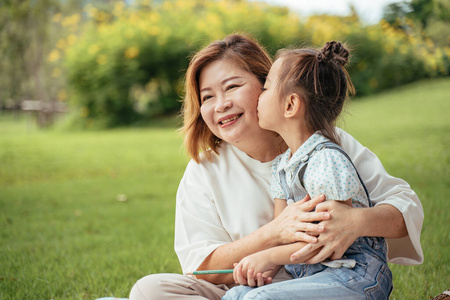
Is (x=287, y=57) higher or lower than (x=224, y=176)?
higher

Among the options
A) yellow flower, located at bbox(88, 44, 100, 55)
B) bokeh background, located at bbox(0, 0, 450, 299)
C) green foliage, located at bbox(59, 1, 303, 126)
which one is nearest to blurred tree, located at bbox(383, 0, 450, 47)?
bokeh background, located at bbox(0, 0, 450, 299)

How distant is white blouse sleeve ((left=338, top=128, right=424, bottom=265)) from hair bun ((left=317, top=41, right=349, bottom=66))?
0.43m

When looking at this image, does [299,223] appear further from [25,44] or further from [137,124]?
[25,44]

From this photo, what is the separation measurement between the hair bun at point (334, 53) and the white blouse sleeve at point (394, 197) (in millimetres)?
427

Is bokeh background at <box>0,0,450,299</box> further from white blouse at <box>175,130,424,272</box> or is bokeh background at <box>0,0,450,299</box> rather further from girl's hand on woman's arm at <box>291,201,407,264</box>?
girl's hand on woman's arm at <box>291,201,407,264</box>

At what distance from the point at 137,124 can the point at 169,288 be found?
10942 mm

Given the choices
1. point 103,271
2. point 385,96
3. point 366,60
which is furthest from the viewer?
point 366,60

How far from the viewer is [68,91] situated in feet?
44.0

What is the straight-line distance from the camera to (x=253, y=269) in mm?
1942

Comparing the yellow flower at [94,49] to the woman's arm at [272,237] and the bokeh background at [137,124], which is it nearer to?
the bokeh background at [137,124]

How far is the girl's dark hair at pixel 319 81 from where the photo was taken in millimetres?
2000

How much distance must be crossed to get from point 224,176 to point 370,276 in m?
0.83

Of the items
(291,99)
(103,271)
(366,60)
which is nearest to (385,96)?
(366,60)

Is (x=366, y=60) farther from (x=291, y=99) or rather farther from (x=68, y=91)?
(x=291, y=99)
